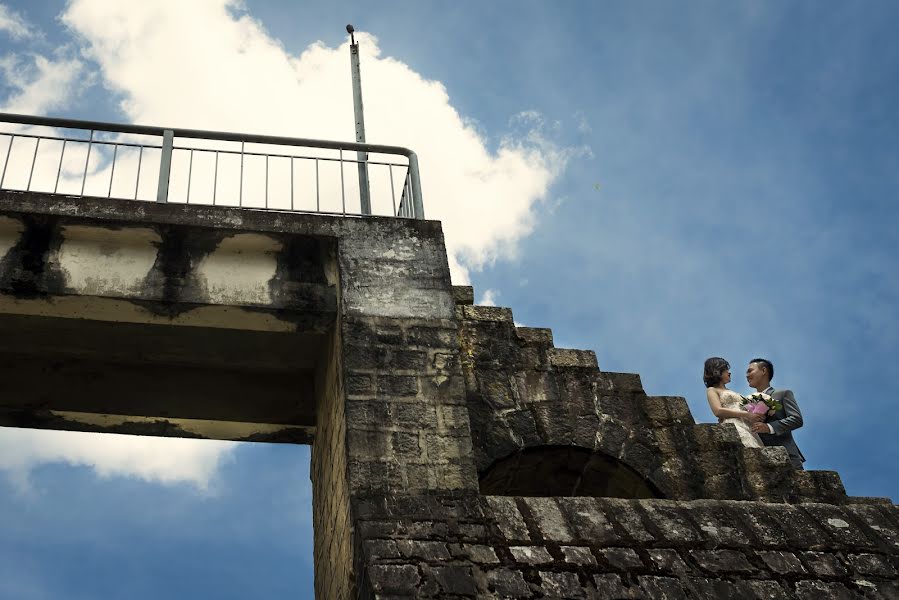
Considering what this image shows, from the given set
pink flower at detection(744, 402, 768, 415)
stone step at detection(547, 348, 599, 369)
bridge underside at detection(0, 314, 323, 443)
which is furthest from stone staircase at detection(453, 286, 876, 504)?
bridge underside at detection(0, 314, 323, 443)

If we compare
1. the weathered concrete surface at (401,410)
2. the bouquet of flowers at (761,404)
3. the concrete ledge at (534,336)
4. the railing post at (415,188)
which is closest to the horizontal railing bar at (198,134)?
the railing post at (415,188)

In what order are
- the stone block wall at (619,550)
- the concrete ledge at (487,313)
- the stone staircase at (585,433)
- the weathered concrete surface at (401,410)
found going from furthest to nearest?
the concrete ledge at (487,313) < the stone staircase at (585,433) < the weathered concrete surface at (401,410) < the stone block wall at (619,550)

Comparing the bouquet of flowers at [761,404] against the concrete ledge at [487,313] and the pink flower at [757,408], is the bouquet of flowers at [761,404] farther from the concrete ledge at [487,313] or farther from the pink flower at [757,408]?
the concrete ledge at [487,313]

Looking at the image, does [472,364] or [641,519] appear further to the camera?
[472,364]

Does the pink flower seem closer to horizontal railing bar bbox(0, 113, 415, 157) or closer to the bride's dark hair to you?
the bride's dark hair

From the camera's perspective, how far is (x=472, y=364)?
732 cm

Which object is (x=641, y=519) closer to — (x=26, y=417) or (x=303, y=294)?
(x=303, y=294)

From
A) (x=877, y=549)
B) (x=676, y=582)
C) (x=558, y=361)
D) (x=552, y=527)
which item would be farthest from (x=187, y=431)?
(x=877, y=549)

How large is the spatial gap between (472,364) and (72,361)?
3.21 meters

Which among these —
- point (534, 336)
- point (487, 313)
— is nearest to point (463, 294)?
point (487, 313)

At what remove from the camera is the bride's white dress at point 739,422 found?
7.39m

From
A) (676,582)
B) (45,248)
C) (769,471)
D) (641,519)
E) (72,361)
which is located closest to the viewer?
(676,582)

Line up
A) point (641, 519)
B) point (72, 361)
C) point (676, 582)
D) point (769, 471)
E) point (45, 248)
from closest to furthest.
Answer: point (676, 582) < point (641, 519) < point (45, 248) < point (769, 471) < point (72, 361)

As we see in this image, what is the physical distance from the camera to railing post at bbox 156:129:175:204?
264 inches
